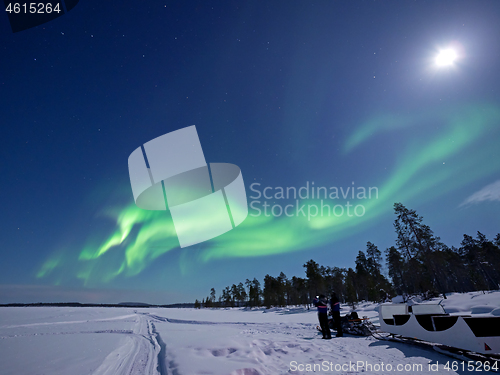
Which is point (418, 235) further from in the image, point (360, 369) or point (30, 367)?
point (30, 367)

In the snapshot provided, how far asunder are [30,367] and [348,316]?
12.0 metres

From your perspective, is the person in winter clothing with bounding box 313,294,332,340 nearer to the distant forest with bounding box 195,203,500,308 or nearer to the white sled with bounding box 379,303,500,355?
the white sled with bounding box 379,303,500,355

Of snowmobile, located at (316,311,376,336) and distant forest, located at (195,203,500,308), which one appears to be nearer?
snowmobile, located at (316,311,376,336)

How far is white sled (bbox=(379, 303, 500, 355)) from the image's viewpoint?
5.03 metres

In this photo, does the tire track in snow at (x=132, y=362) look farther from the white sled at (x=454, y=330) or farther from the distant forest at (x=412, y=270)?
the distant forest at (x=412, y=270)

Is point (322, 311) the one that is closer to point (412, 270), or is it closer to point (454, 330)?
point (454, 330)

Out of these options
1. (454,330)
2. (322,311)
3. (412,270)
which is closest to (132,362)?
(322,311)

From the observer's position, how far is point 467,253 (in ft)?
178

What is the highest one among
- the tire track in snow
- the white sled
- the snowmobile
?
the white sled

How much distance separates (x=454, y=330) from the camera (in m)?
5.69

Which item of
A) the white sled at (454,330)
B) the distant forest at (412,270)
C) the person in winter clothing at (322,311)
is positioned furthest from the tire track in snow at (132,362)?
the distant forest at (412,270)

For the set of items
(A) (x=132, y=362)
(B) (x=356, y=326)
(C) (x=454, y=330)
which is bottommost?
(B) (x=356, y=326)

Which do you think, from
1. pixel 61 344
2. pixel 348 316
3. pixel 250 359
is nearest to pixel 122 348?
pixel 61 344

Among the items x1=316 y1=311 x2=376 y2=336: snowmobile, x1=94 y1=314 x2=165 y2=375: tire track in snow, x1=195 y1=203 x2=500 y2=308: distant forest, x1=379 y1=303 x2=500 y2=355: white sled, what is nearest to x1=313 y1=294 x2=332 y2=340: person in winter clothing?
x1=316 y1=311 x2=376 y2=336: snowmobile
